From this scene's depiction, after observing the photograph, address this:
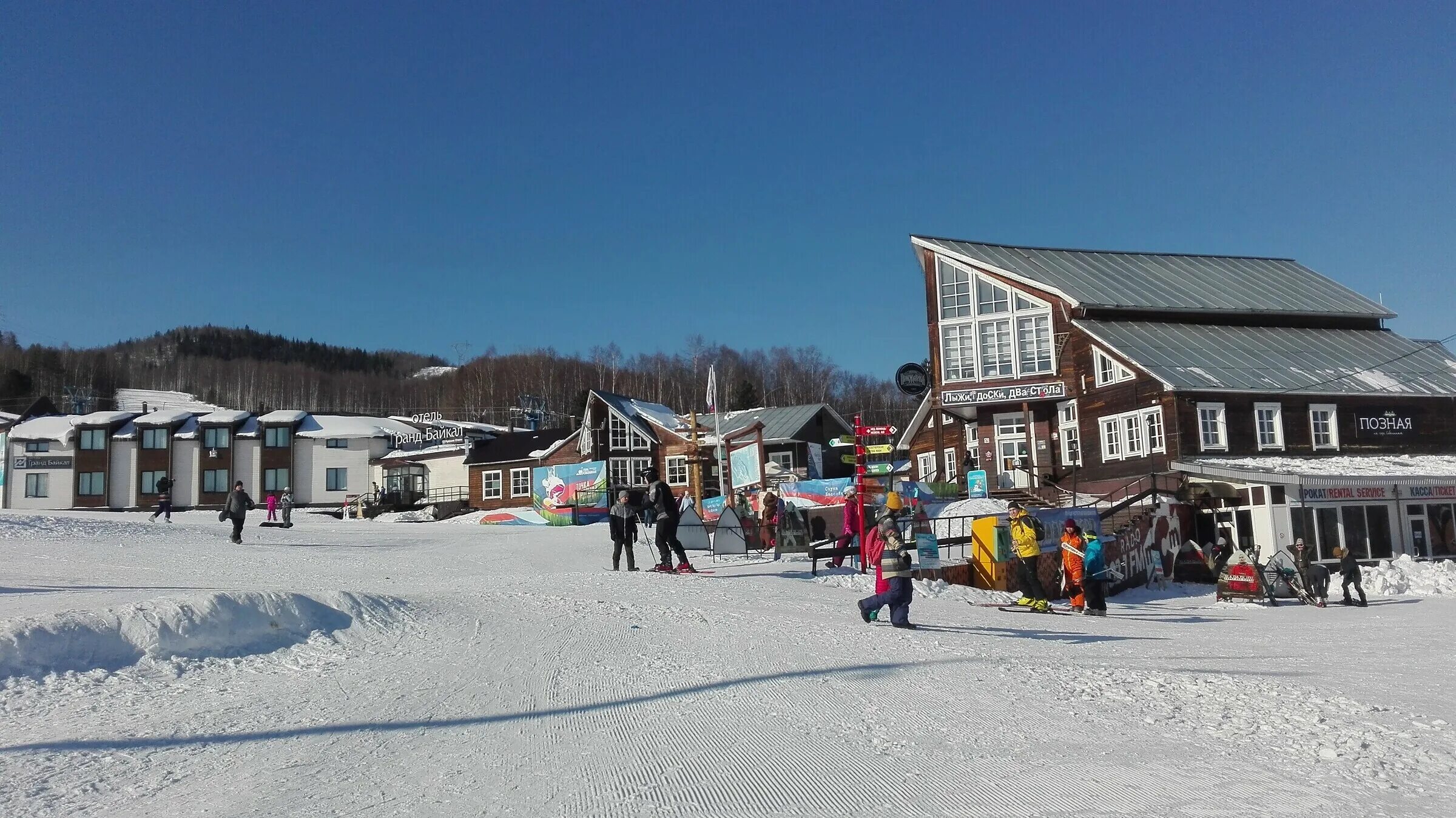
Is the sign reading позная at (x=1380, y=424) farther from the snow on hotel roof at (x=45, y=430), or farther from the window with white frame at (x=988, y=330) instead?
the snow on hotel roof at (x=45, y=430)

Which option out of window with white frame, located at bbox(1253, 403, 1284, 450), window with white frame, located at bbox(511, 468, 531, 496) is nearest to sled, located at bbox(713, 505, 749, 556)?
window with white frame, located at bbox(1253, 403, 1284, 450)

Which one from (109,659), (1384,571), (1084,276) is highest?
(1084,276)

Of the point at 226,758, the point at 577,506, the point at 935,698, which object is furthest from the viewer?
the point at 577,506

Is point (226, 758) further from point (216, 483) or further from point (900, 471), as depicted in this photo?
point (216, 483)

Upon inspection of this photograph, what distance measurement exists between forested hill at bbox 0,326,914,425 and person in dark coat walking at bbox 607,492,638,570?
58.3m

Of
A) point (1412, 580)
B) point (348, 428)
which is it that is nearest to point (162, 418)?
point (348, 428)

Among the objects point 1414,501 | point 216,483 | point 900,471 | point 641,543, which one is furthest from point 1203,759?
point 216,483

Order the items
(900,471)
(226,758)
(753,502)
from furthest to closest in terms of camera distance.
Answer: (900,471) → (753,502) → (226,758)

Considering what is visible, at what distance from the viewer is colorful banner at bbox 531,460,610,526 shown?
46.4 m

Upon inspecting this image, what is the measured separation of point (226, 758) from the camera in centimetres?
576

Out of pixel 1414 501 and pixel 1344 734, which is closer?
pixel 1344 734

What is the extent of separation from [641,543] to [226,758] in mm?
17987

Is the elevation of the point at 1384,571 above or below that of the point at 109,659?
below

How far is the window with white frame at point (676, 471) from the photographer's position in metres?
53.8
